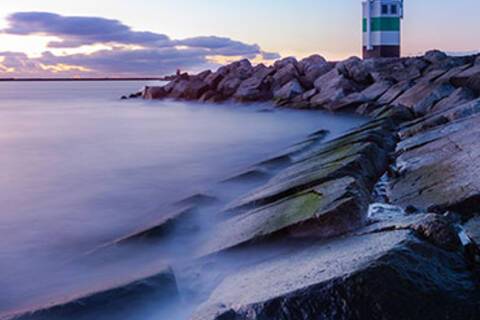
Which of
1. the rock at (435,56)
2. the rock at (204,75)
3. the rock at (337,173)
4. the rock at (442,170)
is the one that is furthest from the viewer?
the rock at (204,75)

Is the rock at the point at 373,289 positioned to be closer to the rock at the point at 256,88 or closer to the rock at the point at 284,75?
the rock at the point at 284,75

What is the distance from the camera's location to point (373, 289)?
192 centimetres

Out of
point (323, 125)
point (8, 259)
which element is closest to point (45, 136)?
point (323, 125)

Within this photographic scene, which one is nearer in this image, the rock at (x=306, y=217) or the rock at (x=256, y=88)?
the rock at (x=306, y=217)

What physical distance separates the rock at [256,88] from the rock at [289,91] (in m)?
0.94

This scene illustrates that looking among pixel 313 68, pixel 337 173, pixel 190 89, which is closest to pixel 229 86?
pixel 190 89

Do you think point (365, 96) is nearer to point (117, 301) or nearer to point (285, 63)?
point (285, 63)

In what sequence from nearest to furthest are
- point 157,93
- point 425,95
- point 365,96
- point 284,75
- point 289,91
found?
point 425,95 → point 365,96 → point 289,91 → point 284,75 → point 157,93

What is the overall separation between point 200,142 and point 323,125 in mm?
3019

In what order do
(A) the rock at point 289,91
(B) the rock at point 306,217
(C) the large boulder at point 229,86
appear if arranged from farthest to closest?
(C) the large boulder at point 229,86 → (A) the rock at point 289,91 → (B) the rock at point 306,217

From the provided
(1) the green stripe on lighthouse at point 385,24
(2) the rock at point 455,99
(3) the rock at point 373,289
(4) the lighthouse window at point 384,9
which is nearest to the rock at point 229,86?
(1) the green stripe on lighthouse at point 385,24

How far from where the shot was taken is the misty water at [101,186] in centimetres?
352

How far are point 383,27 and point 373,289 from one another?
22.0 metres

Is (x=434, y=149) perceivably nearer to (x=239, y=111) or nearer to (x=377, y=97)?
(x=377, y=97)
